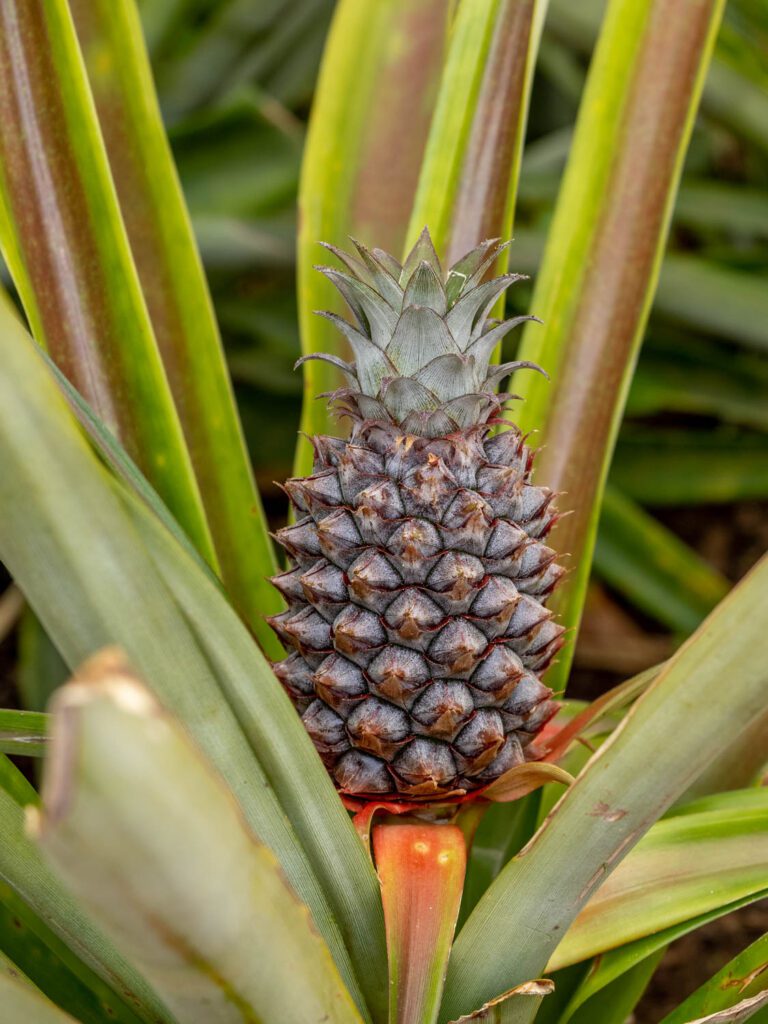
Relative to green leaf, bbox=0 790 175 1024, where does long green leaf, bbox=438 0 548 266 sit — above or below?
above

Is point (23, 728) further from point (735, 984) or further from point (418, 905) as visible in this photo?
point (735, 984)

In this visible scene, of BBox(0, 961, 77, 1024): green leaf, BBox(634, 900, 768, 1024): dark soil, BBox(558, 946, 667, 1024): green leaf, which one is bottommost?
BBox(634, 900, 768, 1024): dark soil

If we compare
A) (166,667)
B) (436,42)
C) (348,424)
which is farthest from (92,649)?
(436,42)

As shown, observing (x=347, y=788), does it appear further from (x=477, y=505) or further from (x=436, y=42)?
(x=436, y=42)

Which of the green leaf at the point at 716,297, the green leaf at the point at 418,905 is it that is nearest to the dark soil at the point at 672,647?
the green leaf at the point at 716,297

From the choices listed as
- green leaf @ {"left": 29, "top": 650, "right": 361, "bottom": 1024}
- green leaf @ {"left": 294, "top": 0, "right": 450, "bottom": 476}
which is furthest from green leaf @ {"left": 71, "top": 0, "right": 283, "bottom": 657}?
green leaf @ {"left": 29, "top": 650, "right": 361, "bottom": 1024}

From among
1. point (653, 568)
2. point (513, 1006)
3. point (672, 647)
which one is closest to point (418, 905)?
point (513, 1006)

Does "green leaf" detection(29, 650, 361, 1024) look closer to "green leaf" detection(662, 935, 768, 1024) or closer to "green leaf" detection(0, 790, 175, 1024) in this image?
"green leaf" detection(0, 790, 175, 1024)
